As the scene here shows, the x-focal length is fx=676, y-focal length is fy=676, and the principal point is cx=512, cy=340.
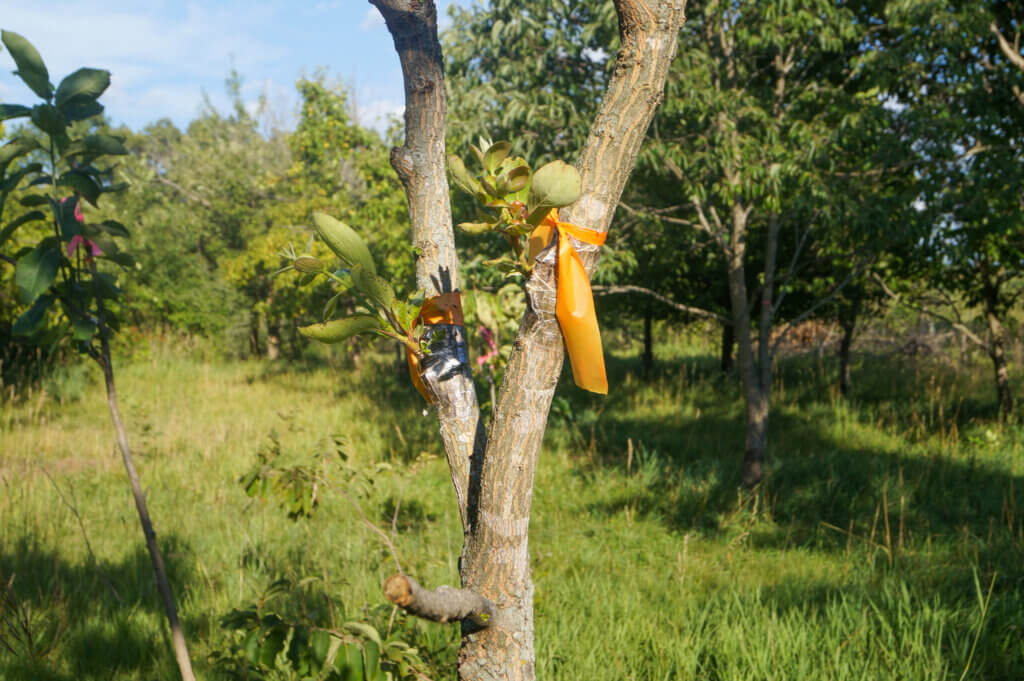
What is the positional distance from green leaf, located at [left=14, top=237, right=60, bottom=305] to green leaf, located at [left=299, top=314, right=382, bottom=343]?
3.05ft

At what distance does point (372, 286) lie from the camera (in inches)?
43.5

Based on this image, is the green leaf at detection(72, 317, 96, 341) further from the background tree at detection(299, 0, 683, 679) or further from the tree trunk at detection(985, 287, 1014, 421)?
the tree trunk at detection(985, 287, 1014, 421)

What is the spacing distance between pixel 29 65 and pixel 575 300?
150cm

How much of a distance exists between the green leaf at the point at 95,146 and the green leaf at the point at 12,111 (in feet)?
0.42

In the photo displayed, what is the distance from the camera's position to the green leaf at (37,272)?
1.62m

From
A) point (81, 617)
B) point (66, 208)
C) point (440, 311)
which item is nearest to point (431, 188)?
point (440, 311)

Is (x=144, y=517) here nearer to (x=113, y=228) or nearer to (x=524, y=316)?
(x=113, y=228)

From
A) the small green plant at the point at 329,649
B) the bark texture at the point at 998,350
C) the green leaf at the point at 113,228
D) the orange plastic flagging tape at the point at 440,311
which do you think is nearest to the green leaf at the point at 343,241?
the orange plastic flagging tape at the point at 440,311

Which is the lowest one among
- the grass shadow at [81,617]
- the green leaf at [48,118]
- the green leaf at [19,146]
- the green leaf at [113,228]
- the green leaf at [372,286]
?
the grass shadow at [81,617]

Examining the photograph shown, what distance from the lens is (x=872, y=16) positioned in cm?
535

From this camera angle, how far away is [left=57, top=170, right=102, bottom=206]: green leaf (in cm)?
177

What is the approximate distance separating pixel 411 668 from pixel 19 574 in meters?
3.00

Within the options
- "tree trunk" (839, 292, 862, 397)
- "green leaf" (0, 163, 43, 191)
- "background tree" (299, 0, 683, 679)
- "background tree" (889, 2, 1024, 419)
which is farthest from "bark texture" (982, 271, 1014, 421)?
"green leaf" (0, 163, 43, 191)

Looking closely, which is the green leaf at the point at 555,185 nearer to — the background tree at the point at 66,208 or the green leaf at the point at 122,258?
the background tree at the point at 66,208
